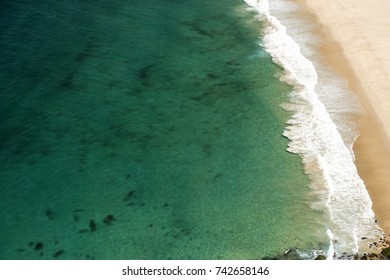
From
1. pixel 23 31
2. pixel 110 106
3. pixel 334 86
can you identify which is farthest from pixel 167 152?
pixel 23 31

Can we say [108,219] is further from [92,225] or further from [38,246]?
[38,246]

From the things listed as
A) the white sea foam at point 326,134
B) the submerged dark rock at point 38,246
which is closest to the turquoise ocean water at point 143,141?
the submerged dark rock at point 38,246

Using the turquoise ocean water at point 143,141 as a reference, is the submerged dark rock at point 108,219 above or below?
Result: below

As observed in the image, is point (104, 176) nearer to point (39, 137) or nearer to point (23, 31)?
point (39, 137)

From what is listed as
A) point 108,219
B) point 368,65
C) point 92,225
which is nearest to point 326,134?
point 368,65

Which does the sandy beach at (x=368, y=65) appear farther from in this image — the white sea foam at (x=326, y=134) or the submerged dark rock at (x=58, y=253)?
the submerged dark rock at (x=58, y=253)

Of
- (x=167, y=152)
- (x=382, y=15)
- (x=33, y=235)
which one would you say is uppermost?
(x=382, y=15)
